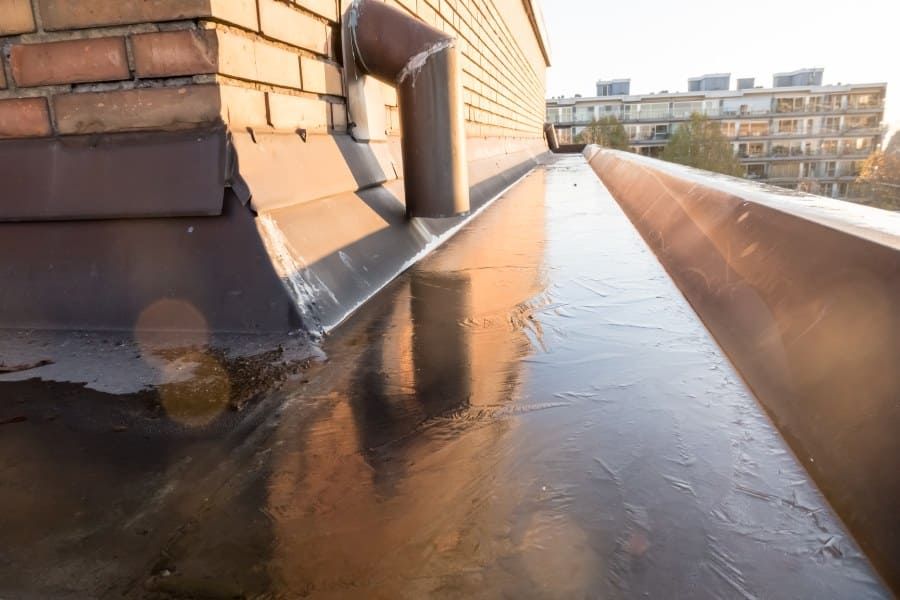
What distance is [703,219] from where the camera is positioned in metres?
1.88

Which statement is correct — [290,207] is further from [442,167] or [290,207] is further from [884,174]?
[884,174]

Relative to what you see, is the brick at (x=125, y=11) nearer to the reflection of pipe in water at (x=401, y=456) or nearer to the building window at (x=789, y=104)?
the reflection of pipe in water at (x=401, y=456)

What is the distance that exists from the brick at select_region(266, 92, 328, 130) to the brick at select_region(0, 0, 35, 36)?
628 millimetres

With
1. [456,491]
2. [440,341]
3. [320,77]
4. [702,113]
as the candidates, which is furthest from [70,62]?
[702,113]

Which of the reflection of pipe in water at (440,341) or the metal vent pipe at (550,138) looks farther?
the metal vent pipe at (550,138)

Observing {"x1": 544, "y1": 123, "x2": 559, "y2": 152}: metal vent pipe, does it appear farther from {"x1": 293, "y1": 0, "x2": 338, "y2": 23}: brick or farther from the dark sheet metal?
the dark sheet metal

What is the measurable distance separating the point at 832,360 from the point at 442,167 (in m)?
1.67

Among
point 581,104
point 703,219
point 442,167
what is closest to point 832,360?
point 703,219

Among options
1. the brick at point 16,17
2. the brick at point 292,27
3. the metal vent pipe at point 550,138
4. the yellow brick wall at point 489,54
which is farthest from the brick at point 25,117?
the metal vent pipe at point 550,138

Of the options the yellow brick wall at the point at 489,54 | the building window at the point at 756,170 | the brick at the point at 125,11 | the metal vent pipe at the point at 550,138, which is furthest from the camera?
the building window at the point at 756,170

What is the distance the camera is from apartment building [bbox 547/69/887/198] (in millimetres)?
55312

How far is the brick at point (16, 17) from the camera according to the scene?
4.92ft

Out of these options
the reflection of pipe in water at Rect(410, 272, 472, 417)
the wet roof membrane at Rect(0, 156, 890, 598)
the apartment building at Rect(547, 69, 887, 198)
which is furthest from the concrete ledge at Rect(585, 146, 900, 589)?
the apartment building at Rect(547, 69, 887, 198)

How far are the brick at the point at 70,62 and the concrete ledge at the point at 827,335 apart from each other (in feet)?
5.46
